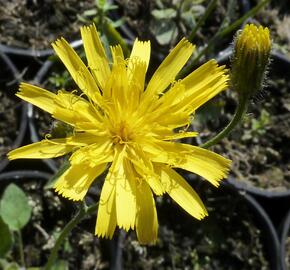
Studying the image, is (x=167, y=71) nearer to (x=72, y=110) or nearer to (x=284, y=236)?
(x=72, y=110)

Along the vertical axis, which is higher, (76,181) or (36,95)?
(36,95)

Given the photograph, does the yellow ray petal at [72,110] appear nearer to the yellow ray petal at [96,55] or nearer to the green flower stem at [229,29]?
the yellow ray petal at [96,55]

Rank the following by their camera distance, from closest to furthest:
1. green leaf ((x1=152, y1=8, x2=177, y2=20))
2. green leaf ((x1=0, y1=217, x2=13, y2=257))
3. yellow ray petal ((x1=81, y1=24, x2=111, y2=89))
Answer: yellow ray petal ((x1=81, y1=24, x2=111, y2=89)) < green leaf ((x1=0, y1=217, x2=13, y2=257)) < green leaf ((x1=152, y1=8, x2=177, y2=20))

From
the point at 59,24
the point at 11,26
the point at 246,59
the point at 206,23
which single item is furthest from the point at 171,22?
the point at 246,59

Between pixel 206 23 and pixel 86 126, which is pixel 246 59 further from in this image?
pixel 206 23

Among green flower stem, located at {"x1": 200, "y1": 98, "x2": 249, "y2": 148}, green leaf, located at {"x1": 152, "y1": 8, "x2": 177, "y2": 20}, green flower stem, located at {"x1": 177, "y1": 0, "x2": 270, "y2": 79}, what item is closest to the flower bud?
green flower stem, located at {"x1": 200, "y1": 98, "x2": 249, "y2": 148}

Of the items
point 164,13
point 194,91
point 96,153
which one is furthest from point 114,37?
point 96,153

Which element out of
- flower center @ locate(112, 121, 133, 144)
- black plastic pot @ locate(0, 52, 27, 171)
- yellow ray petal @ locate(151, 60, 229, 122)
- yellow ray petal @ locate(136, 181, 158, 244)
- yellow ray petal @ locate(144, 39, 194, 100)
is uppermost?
black plastic pot @ locate(0, 52, 27, 171)

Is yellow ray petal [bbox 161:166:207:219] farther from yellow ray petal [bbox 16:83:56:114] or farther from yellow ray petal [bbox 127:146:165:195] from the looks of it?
yellow ray petal [bbox 16:83:56:114]
